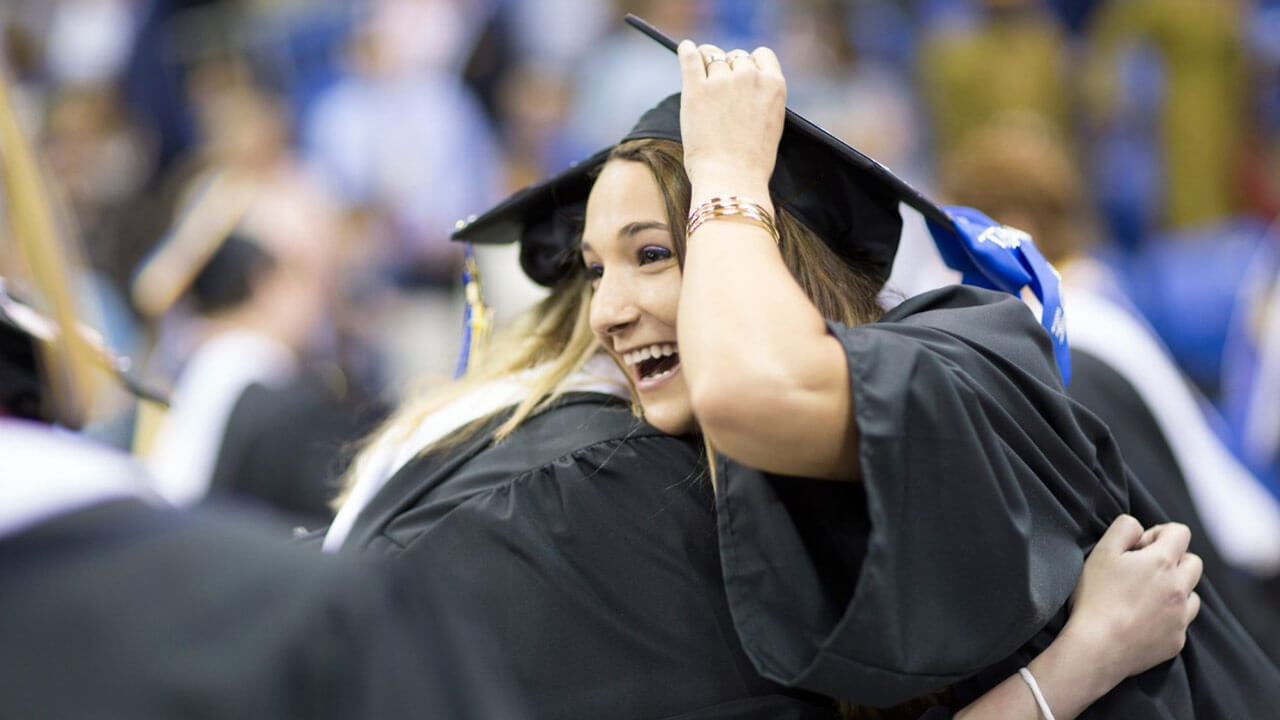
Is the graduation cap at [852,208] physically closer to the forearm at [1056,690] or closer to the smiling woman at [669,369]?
the smiling woman at [669,369]

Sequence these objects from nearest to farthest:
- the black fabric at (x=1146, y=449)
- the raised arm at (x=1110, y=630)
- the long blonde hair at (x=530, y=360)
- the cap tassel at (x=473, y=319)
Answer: the raised arm at (x=1110, y=630), the long blonde hair at (x=530, y=360), the cap tassel at (x=473, y=319), the black fabric at (x=1146, y=449)

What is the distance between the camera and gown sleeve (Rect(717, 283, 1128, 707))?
5.76 ft

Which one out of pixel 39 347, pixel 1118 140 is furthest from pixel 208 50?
pixel 39 347

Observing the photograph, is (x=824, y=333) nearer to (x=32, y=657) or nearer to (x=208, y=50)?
(x=32, y=657)

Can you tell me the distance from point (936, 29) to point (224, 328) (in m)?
4.80

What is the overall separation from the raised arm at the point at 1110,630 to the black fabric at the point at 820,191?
0.61m

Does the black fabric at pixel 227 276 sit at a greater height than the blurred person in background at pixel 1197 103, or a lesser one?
lesser

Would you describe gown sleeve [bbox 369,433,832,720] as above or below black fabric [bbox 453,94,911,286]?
below

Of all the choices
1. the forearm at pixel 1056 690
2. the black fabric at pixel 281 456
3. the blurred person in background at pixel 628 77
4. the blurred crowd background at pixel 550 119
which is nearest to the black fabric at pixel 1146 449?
the forearm at pixel 1056 690

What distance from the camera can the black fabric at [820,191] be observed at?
218cm

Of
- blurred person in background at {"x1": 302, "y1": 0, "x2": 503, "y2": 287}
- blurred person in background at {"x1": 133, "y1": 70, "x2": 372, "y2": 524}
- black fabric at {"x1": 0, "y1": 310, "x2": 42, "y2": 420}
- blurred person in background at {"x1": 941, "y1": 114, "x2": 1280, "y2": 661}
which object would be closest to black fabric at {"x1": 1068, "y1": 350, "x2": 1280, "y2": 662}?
blurred person in background at {"x1": 941, "y1": 114, "x2": 1280, "y2": 661}

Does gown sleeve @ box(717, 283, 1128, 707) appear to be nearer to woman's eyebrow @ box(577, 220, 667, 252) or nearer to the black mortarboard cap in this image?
the black mortarboard cap

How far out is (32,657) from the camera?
3.12 feet

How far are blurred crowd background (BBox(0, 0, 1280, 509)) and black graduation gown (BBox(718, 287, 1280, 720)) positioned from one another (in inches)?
166
